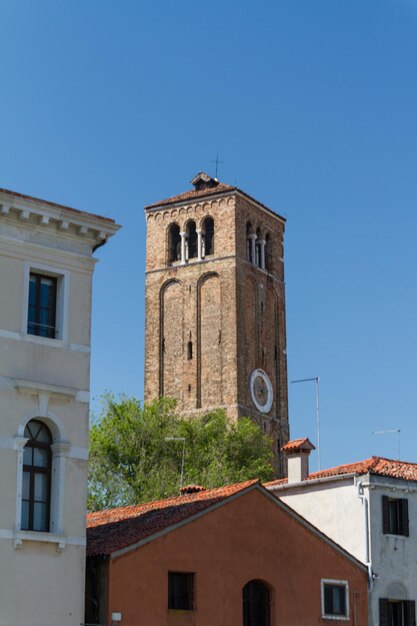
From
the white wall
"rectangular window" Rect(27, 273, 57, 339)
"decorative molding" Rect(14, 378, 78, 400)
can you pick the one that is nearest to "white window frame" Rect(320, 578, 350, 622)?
the white wall

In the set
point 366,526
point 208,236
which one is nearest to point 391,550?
point 366,526

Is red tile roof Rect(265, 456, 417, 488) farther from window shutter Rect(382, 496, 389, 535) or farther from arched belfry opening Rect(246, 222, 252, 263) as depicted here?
arched belfry opening Rect(246, 222, 252, 263)

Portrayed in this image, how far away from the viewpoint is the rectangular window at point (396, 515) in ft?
105

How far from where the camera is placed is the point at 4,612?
76.3 feet

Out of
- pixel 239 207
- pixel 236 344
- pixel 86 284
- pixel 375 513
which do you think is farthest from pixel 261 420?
pixel 86 284

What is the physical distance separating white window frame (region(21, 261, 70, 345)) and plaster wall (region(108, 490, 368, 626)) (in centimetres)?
466

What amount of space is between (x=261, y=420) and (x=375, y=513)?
6016 centimetres

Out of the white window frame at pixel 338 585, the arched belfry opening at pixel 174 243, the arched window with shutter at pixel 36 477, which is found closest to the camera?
the arched window with shutter at pixel 36 477

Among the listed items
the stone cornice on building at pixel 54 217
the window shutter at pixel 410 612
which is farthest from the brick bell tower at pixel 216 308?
the stone cornice on building at pixel 54 217

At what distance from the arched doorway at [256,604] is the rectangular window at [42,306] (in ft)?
25.1

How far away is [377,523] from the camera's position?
1252 inches

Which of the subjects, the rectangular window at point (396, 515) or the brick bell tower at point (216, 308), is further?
the brick bell tower at point (216, 308)

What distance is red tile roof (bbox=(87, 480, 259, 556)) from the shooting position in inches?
1040

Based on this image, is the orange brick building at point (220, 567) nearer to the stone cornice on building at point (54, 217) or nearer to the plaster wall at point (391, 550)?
the plaster wall at point (391, 550)
